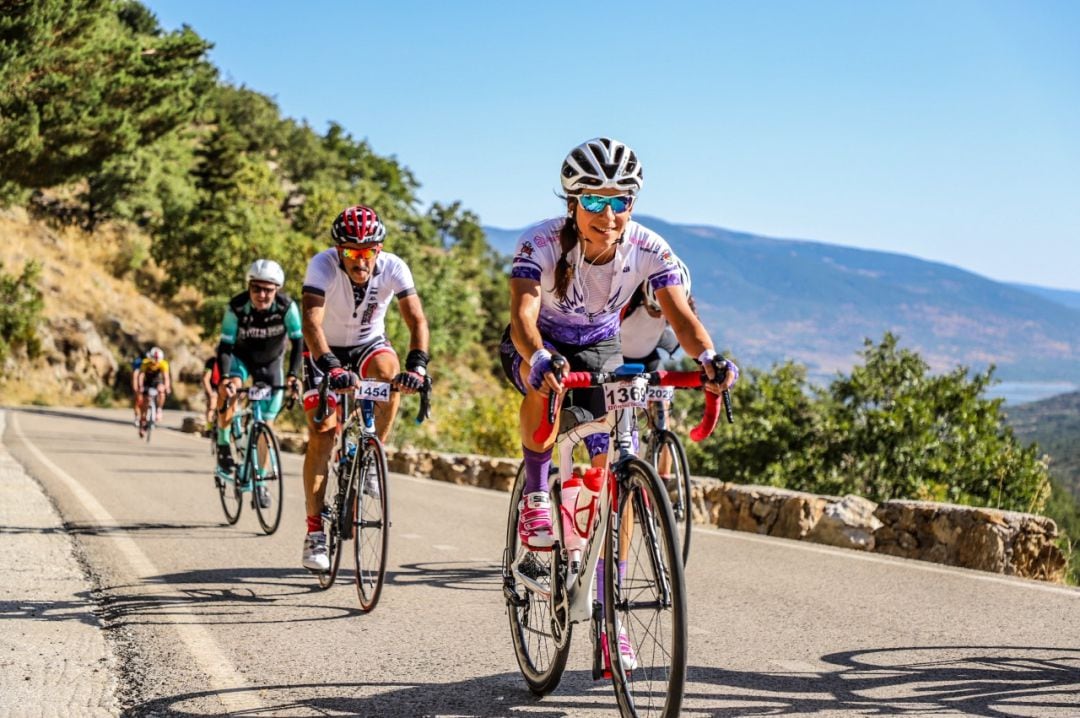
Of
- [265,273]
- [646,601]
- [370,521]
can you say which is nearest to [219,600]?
[370,521]

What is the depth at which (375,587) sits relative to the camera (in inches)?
249

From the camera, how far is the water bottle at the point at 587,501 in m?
4.27

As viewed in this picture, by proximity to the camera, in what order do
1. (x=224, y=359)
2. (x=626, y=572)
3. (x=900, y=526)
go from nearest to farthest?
(x=626, y=572) < (x=900, y=526) < (x=224, y=359)

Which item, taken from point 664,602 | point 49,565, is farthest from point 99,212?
point 664,602

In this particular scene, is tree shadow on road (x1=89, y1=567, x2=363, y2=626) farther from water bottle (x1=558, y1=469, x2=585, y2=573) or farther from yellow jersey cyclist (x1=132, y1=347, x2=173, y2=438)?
yellow jersey cyclist (x1=132, y1=347, x2=173, y2=438)

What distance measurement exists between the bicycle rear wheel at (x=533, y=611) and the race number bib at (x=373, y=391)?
1.80 meters

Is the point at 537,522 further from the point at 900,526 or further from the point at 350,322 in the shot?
the point at 900,526

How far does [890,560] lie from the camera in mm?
A: 8508

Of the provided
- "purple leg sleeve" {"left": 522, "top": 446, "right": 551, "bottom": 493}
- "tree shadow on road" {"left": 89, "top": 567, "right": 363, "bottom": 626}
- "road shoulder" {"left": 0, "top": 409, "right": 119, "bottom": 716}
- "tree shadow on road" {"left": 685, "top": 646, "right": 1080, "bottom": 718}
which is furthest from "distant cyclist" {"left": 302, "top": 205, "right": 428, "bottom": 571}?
"tree shadow on road" {"left": 685, "top": 646, "right": 1080, "bottom": 718}

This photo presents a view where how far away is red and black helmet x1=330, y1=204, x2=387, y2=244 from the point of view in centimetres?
677

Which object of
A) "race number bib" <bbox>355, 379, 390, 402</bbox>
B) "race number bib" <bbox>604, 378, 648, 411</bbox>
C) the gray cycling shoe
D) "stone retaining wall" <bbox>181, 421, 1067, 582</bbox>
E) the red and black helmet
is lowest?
the gray cycling shoe

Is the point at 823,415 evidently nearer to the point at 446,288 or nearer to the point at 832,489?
the point at 832,489

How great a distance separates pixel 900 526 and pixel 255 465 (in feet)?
17.6

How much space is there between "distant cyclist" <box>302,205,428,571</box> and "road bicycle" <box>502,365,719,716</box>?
2.42 metres
